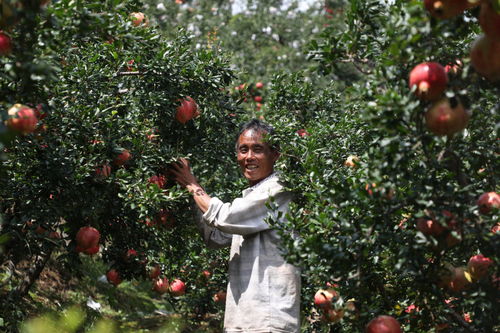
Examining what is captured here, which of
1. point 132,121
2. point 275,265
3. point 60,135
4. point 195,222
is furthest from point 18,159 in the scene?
point 275,265

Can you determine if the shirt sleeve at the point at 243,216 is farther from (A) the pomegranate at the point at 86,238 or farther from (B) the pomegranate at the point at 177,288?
(B) the pomegranate at the point at 177,288

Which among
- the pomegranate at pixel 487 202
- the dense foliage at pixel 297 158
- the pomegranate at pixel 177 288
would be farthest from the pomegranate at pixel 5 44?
the pomegranate at pixel 177 288

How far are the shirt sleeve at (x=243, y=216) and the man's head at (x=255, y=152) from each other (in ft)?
1.03

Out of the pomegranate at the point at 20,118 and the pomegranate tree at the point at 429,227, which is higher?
the pomegranate at the point at 20,118

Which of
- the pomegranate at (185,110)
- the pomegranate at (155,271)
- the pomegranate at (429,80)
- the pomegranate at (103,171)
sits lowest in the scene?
the pomegranate at (155,271)

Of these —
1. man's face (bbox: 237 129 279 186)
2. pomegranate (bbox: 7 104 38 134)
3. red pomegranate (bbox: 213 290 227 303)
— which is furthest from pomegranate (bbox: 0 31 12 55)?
red pomegranate (bbox: 213 290 227 303)

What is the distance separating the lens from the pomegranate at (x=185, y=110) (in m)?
3.64

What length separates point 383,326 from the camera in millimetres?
2596

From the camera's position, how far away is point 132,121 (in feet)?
11.7

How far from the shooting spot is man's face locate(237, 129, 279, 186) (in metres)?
3.58

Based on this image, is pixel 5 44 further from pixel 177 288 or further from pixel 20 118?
pixel 177 288

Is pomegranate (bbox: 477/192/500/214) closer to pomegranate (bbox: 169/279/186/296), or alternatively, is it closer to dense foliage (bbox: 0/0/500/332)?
dense foliage (bbox: 0/0/500/332)

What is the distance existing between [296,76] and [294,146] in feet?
4.04

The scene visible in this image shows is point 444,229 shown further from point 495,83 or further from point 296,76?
point 296,76
